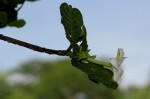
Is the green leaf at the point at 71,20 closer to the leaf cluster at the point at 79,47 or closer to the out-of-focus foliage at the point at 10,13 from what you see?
the leaf cluster at the point at 79,47

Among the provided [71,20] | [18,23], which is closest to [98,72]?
[71,20]

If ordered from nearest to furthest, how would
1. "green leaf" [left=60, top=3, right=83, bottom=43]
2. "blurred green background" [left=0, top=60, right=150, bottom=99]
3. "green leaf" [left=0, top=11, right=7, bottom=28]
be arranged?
1. "green leaf" [left=0, top=11, right=7, bottom=28]
2. "green leaf" [left=60, top=3, right=83, bottom=43]
3. "blurred green background" [left=0, top=60, right=150, bottom=99]

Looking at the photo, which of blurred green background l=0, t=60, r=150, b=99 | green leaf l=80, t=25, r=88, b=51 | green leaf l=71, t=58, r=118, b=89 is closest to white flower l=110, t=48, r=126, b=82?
green leaf l=71, t=58, r=118, b=89

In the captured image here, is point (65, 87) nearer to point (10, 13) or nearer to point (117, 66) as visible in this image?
point (117, 66)

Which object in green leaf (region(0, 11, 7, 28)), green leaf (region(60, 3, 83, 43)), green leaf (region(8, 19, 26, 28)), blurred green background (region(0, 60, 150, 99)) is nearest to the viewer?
green leaf (region(0, 11, 7, 28))

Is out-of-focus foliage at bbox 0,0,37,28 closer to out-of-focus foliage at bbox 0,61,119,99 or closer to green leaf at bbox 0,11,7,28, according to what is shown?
green leaf at bbox 0,11,7,28

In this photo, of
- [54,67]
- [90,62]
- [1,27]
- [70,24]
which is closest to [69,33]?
[70,24]

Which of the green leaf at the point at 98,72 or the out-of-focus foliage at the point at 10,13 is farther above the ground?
the out-of-focus foliage at the point at 10,13

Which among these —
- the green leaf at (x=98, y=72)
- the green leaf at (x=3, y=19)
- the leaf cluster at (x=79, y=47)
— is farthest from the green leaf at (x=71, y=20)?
the green leaf at (x=3, y=19)
